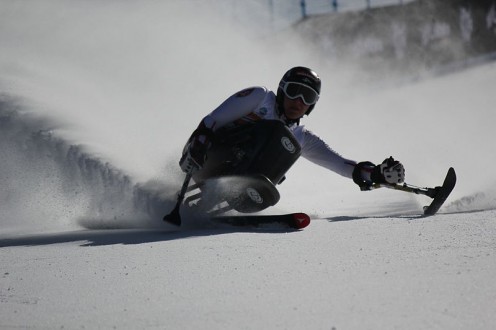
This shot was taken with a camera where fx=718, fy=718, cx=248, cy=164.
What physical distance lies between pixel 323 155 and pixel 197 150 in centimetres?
136

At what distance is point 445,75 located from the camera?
22.4m

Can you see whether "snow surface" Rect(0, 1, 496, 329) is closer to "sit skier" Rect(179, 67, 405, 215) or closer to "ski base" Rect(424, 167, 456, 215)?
"ski base" Rect(424, 167, 456, 215)

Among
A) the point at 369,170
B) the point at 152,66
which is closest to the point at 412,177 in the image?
the point at 369,170

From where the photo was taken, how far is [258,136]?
540 centimetres

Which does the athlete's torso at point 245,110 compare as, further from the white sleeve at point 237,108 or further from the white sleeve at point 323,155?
the white sleeve at point 323,155

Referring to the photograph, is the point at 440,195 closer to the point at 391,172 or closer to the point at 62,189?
the point at 391,172

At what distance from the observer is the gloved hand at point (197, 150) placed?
5.44m

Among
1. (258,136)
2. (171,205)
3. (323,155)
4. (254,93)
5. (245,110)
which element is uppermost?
(254,93)

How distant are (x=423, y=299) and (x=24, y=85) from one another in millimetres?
7561

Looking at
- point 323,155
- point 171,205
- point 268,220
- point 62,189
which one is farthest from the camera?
point 62,189

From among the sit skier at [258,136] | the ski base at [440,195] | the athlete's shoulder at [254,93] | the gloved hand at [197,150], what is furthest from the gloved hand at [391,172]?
the gloved hand at [197,150]

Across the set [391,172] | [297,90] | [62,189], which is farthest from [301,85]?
[62,189]

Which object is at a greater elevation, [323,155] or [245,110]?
[245,110]

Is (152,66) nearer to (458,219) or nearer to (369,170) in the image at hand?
(369,170)
